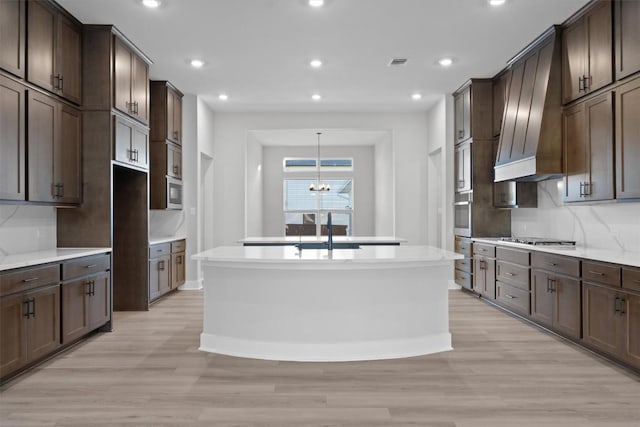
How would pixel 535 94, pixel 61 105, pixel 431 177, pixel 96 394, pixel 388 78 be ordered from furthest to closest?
pixel 431 177 → pixel 388 78 → pixel 535 94 → pixel 61 105 → pixel 96 394

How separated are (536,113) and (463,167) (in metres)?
1.92

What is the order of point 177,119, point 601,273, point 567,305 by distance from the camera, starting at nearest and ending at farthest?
point 601,273 → point 567,305 → point 177,119

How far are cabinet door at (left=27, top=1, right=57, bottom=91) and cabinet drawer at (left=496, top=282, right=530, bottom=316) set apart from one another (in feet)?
15.4

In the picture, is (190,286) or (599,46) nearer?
(599,46)

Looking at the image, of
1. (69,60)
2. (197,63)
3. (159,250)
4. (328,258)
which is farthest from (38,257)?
(197,63)

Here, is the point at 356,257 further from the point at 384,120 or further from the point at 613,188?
the point at 384,120

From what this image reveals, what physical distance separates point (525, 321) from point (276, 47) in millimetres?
3829

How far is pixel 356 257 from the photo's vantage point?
11.1 feet

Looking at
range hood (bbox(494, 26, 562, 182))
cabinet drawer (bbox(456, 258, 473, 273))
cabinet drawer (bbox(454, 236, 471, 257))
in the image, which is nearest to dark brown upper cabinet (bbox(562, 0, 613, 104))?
range hood (bbox(494, 26, 562, 182))

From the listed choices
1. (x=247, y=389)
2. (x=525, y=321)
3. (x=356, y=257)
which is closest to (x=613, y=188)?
(x=525, y=321)

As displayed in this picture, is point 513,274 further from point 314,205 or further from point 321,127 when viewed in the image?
point 314,205

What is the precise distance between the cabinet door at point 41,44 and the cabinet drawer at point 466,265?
5.08 metres

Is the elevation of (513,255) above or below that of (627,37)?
below

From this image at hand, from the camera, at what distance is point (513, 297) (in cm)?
489
